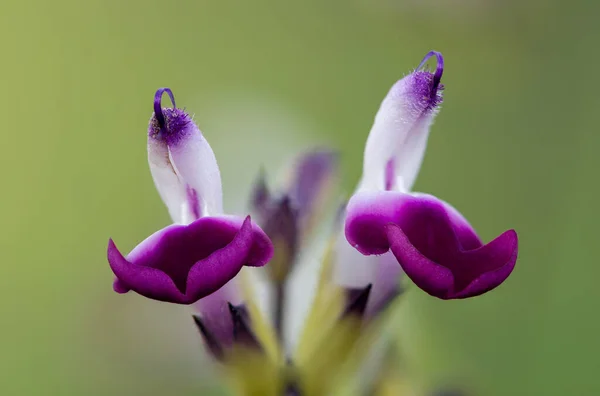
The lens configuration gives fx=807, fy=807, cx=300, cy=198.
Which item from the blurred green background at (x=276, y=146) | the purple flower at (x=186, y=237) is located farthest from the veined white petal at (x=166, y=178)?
the blurred green background at (x=276, y=146)

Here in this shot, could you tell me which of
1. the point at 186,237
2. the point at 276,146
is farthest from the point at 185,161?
the point at 276,146

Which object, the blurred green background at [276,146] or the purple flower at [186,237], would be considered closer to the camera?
the purple flower at [186,237]

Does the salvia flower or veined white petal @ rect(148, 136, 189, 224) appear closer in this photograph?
the salvia flower

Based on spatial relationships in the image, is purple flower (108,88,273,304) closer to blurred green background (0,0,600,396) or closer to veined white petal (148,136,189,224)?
veined white petal (148,136,189,224)

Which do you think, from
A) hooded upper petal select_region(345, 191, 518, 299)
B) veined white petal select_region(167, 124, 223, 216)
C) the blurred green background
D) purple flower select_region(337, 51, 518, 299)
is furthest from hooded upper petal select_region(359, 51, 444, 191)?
the blurred green background

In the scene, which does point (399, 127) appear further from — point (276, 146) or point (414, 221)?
point (276, 146)

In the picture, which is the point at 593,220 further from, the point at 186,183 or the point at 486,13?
the point at 186,183

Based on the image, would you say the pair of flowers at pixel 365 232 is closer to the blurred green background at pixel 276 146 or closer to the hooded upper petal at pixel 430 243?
the hooded upper petal at pixel 430 243
